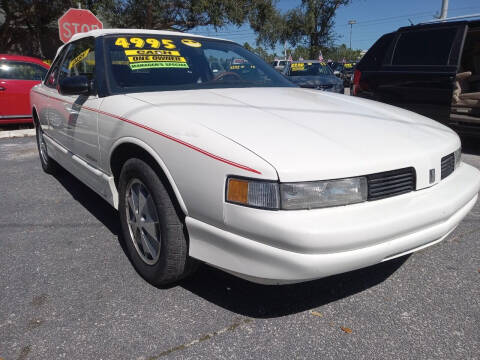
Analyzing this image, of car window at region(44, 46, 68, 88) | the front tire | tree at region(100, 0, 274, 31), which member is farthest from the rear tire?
tree at region(100, 0, 274, 31)

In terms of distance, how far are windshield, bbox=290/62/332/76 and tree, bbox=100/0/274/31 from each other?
335 inches

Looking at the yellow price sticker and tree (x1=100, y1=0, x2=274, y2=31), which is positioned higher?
tree (x1=100, y1=0, x2=274, y2=31)

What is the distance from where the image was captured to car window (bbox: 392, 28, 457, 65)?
5.20 metres

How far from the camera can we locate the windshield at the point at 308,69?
12320mm

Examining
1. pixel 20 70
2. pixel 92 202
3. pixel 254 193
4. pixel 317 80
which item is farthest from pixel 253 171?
pixel 317 80

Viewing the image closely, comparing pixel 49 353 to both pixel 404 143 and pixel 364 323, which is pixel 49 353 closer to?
pixel 364 323

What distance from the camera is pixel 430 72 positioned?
5.19 m

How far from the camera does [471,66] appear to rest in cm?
591

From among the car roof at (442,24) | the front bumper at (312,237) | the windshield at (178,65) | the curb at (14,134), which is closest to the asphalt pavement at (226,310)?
the front bumper at (312,237)

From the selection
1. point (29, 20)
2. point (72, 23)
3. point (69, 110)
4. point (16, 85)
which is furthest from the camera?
point (29, 20)

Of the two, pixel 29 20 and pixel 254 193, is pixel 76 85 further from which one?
pixel 29 20

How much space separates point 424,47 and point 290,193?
486cm

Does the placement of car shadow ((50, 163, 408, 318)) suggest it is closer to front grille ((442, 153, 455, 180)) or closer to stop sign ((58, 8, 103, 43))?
front grille ((442, 153, 455, 180))

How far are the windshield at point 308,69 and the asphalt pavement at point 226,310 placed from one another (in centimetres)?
1017
